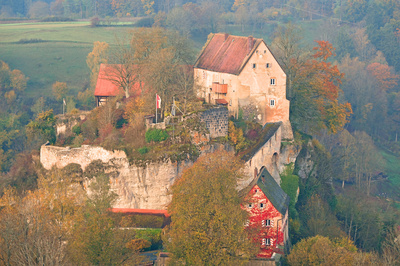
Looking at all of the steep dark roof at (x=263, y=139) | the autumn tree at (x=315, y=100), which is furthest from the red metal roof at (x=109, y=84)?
the autumn tree at (x=315, y=100)

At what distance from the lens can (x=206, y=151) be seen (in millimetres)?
46906

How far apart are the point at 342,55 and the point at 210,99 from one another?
80350 mm

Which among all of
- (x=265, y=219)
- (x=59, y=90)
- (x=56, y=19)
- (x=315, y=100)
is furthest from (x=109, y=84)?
(x=56, y=19)

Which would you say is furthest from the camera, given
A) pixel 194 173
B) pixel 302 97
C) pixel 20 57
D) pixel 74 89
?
pixel 20 57

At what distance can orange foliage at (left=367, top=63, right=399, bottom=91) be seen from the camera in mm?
114125

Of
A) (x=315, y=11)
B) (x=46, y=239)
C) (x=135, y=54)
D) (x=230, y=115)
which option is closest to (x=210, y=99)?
(x=230, y=115)

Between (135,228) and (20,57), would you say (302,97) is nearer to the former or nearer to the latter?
(135,228)

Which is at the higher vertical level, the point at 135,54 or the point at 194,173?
the point at 135,54

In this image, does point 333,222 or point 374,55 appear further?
point 374,55

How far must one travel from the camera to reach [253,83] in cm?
5159

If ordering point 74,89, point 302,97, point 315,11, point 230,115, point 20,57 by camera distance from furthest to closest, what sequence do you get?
point 315,11
point 20,57
point 74,89
point 302,97
point 230,115

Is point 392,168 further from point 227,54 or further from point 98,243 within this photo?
point 98,243

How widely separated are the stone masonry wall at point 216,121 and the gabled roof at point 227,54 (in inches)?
205

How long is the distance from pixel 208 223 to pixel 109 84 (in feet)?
84.9
